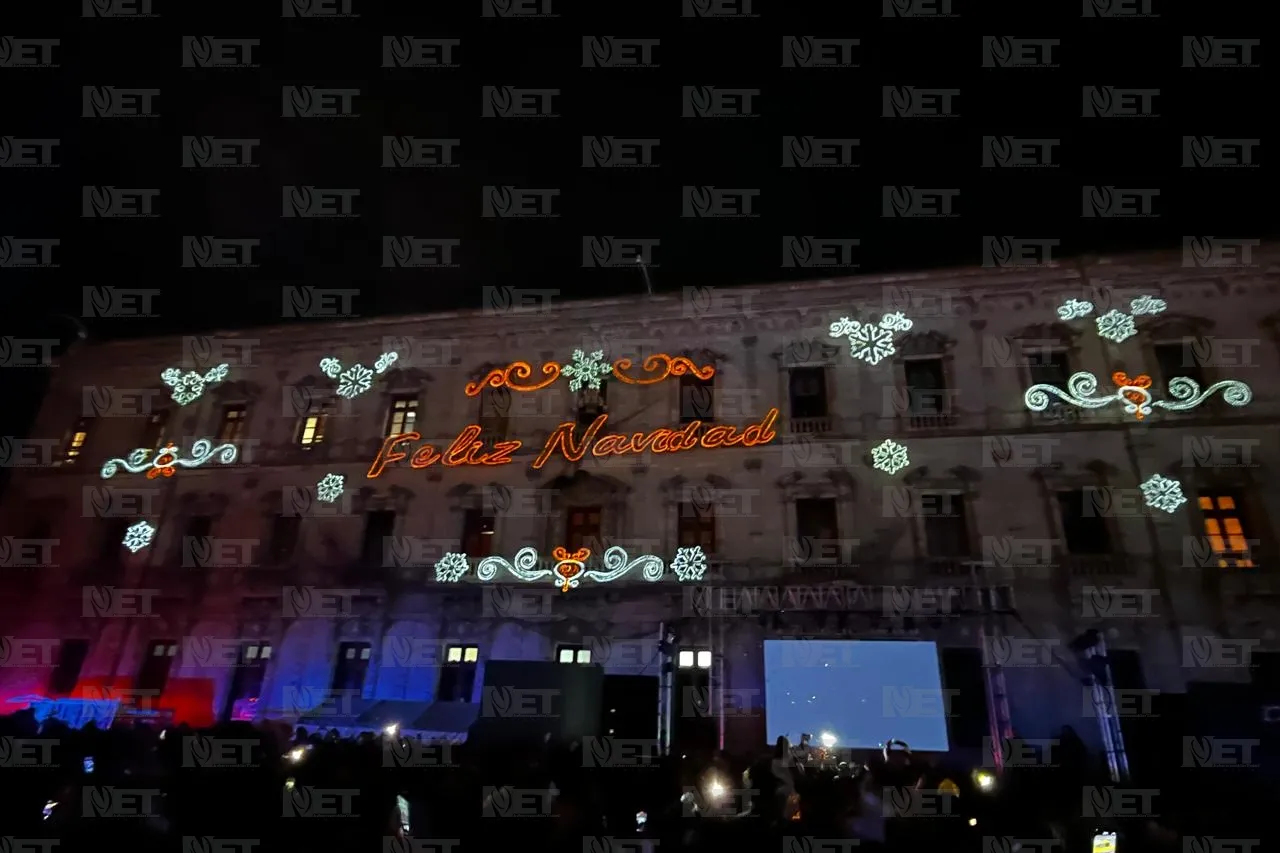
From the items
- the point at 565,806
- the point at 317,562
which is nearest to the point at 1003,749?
the point at 565,806

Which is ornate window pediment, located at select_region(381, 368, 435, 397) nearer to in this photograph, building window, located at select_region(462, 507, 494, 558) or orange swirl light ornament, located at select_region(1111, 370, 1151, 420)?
building window, located at select_region(462, 507, 494, 558)

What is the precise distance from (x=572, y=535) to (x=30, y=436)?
24.1m

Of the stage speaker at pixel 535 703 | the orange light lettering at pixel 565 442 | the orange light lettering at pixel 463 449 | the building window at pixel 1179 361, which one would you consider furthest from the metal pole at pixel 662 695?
the building window at pixel 1179 361

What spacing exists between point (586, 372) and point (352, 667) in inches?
492

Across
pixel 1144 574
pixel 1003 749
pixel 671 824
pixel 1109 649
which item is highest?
pixel 1144 574

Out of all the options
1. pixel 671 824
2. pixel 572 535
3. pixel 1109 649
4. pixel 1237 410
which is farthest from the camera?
pixel 572 535

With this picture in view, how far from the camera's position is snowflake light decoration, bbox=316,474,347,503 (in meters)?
24.8

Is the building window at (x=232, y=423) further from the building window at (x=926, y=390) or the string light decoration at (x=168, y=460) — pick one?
the building window at (x=926, y=390)

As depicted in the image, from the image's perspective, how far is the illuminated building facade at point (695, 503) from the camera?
63.6ft

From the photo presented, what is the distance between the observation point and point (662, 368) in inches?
973

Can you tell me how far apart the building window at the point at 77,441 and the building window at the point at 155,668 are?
31.6 feet

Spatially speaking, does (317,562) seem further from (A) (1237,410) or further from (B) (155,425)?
(A) (1237,410)

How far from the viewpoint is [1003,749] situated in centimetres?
1711

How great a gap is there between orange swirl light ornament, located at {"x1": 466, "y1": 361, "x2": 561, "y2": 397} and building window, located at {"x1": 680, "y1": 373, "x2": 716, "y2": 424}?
4720 millimetres
